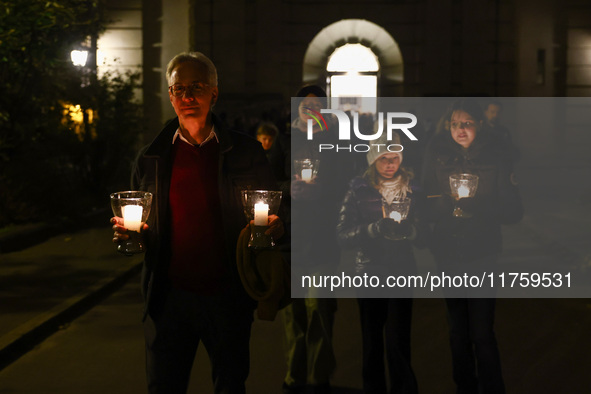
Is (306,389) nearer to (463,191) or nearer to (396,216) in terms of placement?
(396,216)

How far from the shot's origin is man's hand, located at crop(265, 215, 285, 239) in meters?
3.98

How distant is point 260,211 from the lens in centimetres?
396

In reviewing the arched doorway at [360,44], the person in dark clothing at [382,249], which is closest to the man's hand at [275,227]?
the person in dark clothing at [382,249]

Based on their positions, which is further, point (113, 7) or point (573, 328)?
point (113, 7)

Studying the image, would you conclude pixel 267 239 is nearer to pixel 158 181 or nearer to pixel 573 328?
pixel 158 181

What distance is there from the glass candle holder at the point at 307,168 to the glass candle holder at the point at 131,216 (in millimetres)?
2153

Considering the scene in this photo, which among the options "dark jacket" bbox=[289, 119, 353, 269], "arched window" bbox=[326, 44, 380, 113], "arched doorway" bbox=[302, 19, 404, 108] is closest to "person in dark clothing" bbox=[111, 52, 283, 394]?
"dark jacket" bbox=[289, 119, 353, 269]

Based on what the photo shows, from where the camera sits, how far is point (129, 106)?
21516 millimetres

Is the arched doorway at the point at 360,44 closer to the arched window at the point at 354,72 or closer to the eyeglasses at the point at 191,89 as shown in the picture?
the arched window at the point at 354,72

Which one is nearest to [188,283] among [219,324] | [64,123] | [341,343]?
[219,324]

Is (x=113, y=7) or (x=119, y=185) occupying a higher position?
(x=113, y=7)

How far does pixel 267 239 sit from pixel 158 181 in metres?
0.61

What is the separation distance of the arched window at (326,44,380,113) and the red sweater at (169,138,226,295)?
82.3 feet

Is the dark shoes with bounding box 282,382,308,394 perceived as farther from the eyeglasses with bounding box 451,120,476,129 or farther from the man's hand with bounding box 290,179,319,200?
the eyeglasses with bounding box 451,120,476,129
